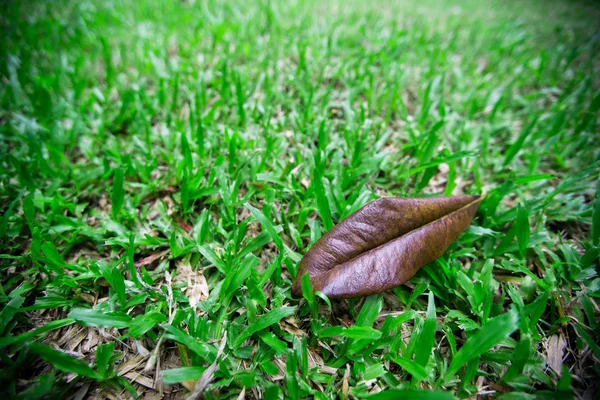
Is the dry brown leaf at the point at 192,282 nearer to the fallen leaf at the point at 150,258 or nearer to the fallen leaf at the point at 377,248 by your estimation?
the fallen leaf at the point at 150,258

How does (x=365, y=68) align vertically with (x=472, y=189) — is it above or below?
above

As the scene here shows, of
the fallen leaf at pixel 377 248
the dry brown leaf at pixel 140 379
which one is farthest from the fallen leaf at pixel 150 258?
the fallen leaf at pixel 377 248

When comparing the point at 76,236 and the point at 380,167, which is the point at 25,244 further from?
the point at 380,167

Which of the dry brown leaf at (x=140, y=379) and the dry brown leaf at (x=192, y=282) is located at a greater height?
the dry brown leaf at (x=192, y=282)

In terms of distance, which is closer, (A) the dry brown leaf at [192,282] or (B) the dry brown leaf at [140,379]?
(B) the dry brown leaf at [140,379]

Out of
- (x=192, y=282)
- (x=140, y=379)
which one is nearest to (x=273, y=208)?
(x=192, y=282)

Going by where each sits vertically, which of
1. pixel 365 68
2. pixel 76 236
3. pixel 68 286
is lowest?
pixel 68 286

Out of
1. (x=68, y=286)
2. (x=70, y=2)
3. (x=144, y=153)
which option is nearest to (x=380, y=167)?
(x=144, y=153)
